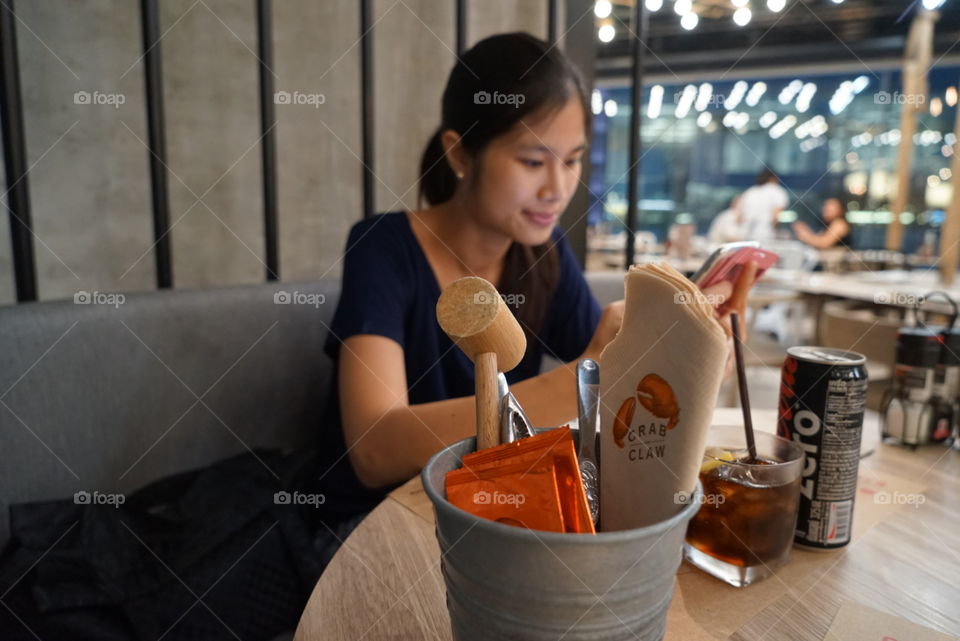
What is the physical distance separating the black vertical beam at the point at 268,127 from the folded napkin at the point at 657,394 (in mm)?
1297

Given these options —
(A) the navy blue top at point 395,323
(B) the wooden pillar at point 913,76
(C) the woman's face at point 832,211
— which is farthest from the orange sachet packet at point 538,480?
(C) the woman's face at point 832,211

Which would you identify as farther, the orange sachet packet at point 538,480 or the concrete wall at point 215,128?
the concrete wall at point 215,128

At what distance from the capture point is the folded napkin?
0.43m

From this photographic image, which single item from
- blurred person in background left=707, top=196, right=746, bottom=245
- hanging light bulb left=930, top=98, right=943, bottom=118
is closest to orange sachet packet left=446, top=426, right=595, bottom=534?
blurred person in background left=707, top=196, right=746, bottom=245

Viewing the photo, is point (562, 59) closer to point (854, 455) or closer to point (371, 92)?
point (371, 92)

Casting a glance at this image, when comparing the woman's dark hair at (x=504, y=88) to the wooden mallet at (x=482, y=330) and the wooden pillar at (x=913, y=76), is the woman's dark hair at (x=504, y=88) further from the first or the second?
the wooden pillar at (x=913, y=76)

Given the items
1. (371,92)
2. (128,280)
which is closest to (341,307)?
(371,92)

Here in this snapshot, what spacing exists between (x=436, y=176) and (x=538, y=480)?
137 cm

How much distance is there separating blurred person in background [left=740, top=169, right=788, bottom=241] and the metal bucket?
7374 millimetres

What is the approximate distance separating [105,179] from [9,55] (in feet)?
1.62

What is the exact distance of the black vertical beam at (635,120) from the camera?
5.88 ft

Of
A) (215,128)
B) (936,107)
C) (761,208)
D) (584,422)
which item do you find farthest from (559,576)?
(936,107)

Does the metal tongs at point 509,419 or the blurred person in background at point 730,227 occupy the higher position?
the blurred person in background at point 730,227

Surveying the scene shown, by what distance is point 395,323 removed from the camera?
51.6 inches
